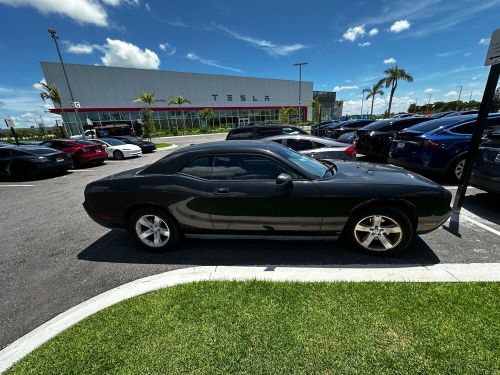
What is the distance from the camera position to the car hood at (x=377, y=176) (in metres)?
3.04

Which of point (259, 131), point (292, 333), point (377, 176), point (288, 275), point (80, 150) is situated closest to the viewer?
point (292, 333)

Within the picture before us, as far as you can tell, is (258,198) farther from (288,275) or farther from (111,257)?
(111,257)

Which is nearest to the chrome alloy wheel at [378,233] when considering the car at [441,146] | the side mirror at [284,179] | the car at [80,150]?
the side mirror at [284,179]

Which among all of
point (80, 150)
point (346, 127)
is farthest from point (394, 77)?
point (80, 150)

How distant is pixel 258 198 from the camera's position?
120 inches

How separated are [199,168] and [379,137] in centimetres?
761

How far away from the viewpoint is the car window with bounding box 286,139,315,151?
6.34 meters

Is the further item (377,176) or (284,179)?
(377,176)

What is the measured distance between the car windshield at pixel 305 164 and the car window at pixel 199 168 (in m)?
0.96

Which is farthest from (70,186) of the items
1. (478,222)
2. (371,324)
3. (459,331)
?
(478,222)

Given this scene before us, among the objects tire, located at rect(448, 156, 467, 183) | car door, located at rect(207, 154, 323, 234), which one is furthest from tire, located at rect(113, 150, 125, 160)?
tire, located at rect(448, 156, 467, 183)

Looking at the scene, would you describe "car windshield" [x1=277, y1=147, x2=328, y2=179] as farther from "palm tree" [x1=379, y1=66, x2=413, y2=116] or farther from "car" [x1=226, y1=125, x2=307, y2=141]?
"palm tree" [x1=379, y1=66, x2=413, y2=116]

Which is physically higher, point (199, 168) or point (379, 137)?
point (199, 168)

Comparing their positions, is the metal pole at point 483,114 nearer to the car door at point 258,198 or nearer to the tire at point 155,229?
the car door at point 258,198
